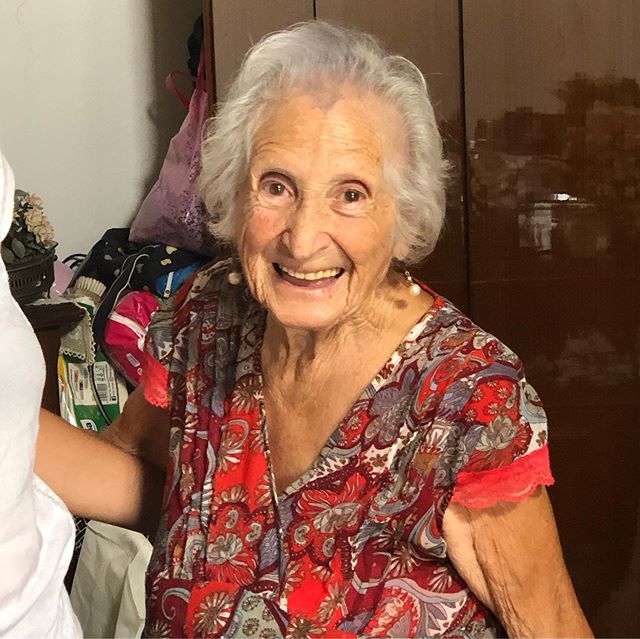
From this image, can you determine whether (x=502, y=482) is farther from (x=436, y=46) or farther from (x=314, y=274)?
(x=436, y=46)

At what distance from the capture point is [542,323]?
77.9 inches

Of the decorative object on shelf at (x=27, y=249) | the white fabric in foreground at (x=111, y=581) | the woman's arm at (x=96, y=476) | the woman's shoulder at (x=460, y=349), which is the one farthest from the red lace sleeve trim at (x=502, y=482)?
the decorative object on shelf at (x=27, y=249)

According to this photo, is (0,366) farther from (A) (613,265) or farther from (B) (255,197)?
(A) (613,265)

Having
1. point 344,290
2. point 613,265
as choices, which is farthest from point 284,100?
point 613,265

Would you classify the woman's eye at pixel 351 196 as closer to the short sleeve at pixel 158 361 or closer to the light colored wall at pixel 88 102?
the short sleeve at pixel 158 361

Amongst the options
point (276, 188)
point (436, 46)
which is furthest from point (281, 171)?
point (436, 46)

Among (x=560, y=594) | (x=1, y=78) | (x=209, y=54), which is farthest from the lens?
(x=1, y=78)

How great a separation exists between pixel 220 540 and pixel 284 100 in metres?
0.56

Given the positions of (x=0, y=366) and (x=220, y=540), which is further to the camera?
(x=220, y=540)

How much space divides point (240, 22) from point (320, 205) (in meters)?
1.10

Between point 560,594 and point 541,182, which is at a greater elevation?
point 541,182

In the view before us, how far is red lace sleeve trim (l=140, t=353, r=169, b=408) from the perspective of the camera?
1323mm

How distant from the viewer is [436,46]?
6.41 ft

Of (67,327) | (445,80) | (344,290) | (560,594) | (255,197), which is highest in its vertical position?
(445,80)
